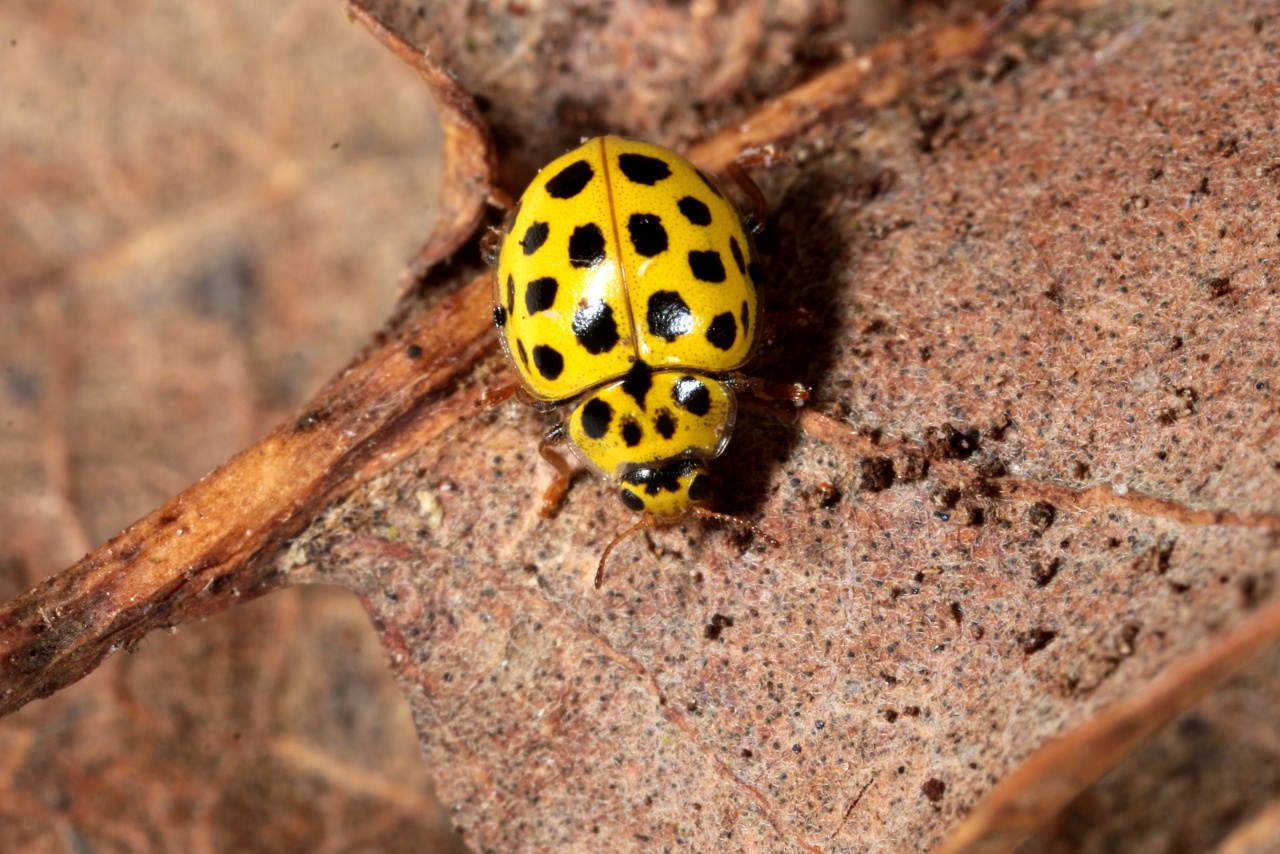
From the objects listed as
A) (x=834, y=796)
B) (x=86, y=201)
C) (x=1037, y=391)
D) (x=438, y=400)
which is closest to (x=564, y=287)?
(x=438, y=400)

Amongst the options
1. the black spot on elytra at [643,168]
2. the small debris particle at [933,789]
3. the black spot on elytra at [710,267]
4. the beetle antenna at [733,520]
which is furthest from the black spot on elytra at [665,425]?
the small debris particle at [933,789]

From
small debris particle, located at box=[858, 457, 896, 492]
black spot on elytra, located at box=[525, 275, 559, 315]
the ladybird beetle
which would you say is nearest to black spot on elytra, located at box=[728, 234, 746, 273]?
the ladybird beetle

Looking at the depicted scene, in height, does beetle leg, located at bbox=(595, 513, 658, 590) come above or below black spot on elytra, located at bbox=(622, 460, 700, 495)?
below

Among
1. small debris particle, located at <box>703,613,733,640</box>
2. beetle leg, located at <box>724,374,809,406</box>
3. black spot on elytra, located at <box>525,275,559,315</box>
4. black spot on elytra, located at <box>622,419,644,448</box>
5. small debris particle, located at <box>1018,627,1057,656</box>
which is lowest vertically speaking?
small debris particle, located at <box>1018,627,1057,656</box>

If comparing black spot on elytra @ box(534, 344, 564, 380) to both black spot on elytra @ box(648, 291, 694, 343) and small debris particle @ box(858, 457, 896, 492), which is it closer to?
black spot on elytra @ box(648, 291, 694, 343)

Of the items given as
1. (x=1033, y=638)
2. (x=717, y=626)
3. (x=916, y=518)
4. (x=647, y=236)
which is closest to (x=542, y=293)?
(x=647, y=236)

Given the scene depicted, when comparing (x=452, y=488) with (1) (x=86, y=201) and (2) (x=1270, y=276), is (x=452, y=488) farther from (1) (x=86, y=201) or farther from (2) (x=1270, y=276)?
(1) (x=86, y=201)
